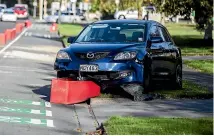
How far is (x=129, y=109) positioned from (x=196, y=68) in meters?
10.4

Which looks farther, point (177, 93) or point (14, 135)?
point (177, 93)

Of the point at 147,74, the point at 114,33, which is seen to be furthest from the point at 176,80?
the point at 114,33

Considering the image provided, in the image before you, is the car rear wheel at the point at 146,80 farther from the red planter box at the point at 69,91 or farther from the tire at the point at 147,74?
the red planter box at the point at 69,91

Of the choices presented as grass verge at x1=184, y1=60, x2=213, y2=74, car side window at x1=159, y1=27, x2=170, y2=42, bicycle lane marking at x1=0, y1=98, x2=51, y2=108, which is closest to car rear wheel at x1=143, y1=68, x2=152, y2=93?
car side window at x1=159, y1=27, x2=170, y2=42

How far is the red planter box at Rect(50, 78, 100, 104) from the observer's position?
1199cm

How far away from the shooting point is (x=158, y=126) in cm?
935

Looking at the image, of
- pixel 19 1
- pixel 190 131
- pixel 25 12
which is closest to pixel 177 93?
pixel 190 131

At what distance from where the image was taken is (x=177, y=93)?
538 inches

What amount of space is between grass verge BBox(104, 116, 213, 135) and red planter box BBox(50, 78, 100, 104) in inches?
80.9

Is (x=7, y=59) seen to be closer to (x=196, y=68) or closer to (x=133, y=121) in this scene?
(x=196, y=68)

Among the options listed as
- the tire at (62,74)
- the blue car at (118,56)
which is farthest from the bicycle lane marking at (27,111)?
the tire at (62,74)

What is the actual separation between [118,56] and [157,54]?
150cm

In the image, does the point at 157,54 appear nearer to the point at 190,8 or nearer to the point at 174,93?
the point at 174,93

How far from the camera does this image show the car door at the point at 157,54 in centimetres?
1369
